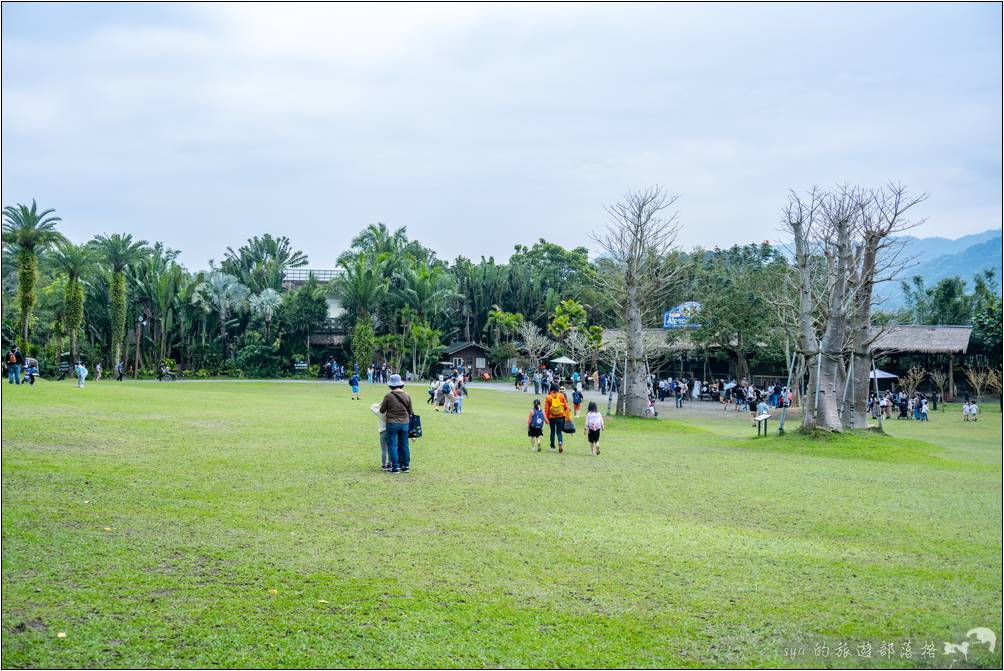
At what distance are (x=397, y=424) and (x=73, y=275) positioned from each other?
134 ft

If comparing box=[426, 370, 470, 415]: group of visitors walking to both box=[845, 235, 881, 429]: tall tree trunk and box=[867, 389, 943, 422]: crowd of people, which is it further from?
box=[867, 389, 943, 422]: crowd of people

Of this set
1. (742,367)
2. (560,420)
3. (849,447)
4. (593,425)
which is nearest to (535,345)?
(742,367)

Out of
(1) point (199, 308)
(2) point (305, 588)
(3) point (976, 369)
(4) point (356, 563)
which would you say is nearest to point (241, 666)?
(2) point (305, 588)

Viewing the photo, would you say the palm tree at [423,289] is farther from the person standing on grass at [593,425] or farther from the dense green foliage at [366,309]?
the person standing on grass at [593,425]

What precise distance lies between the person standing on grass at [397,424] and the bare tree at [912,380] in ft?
117

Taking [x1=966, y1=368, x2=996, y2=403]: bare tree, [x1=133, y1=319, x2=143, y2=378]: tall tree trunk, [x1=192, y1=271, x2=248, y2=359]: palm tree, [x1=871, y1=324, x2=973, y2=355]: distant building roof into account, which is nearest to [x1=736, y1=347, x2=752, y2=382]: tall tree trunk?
[x1=871, y1=324, x2=973, y2=355]: distant building roof

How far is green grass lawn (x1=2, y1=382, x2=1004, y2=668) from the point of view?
654cm

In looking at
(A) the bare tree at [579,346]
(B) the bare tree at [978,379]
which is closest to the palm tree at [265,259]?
(A) the bare tree at [579,346]

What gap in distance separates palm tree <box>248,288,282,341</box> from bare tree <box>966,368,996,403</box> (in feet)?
139

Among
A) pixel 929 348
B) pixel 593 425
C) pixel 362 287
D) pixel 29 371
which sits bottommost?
pixel 593 425

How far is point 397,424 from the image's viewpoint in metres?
13.5

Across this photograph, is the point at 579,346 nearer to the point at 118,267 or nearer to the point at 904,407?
the point at 904,407

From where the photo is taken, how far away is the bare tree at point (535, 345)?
5934 cm

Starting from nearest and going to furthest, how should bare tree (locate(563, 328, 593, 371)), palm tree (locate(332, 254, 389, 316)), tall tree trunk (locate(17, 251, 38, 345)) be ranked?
tall tree trunk (locate(17, 251, 38, 345))
bare tree (locate(563, 328, 593, 371))
palm tree (locate(332, 254, 389, 316))
